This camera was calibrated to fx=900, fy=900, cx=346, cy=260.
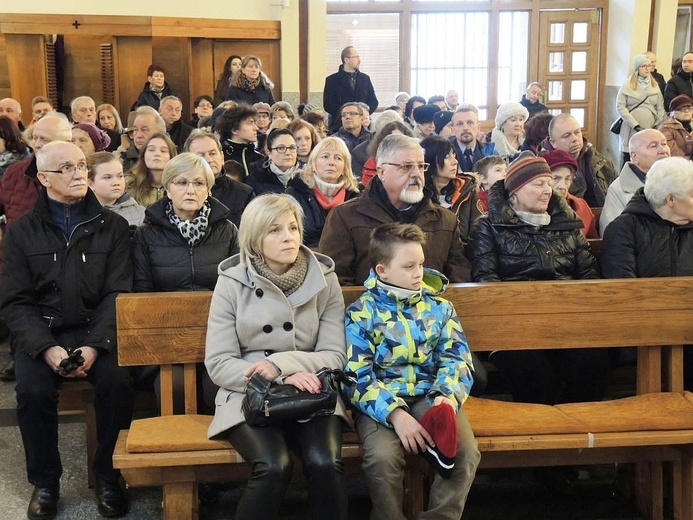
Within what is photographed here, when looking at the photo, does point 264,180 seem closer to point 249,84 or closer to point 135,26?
point 249,84

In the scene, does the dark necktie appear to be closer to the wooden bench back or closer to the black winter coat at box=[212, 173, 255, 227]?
the black winter coat at box=[212, 173, 255, 227]

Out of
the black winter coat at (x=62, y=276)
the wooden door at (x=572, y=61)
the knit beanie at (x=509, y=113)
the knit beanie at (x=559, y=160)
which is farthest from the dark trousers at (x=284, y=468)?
the wooden door at (x=572, y=61)

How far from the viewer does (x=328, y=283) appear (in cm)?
355

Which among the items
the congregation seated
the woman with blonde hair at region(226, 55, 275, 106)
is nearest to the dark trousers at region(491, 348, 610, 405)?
the congregation seated

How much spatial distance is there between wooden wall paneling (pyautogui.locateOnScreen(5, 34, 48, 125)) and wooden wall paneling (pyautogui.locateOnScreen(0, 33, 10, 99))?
59 mm

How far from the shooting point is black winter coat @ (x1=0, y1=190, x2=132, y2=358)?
12.9 ft

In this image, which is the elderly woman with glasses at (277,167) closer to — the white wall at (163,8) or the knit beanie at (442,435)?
the knit beanie at (442,435)

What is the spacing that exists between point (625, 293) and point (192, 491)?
1.98 metres

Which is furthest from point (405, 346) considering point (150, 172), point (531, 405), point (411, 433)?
point (150, 172)

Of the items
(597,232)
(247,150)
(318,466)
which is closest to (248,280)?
(318,466)

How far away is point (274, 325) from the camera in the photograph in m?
3.45

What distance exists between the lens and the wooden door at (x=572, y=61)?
48.2 ft

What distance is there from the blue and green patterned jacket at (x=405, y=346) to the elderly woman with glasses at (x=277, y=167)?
2.75m

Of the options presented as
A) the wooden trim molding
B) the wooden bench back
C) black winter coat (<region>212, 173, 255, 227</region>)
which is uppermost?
the wooden trim molding
